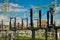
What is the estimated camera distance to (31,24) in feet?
41.7

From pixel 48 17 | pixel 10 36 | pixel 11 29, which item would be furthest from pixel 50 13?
pixel 11 29

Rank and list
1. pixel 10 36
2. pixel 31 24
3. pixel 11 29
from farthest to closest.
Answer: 1. pixel 11 29
2. pixel 10 36
3. pixel 31 24

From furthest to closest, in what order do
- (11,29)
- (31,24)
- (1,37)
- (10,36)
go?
1. (1,37)
2. (11,29)
3. (10,36)
4. (31,24)

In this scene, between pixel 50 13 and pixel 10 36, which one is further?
pixel 10 36

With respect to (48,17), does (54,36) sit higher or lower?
lower

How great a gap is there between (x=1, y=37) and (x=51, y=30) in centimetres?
1035

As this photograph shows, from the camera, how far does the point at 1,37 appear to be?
68.1 feet

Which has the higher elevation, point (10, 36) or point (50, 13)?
point (50, 13)

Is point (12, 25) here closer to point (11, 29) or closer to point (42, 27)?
point (11, 29)

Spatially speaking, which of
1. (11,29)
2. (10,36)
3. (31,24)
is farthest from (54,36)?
(11,29)

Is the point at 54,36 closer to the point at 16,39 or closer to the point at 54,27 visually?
the point at 54,27

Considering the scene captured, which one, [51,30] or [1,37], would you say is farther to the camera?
[1,37]

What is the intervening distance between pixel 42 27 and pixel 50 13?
80cm

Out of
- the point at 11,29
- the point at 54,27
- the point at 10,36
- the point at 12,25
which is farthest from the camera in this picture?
the point at 12,25
